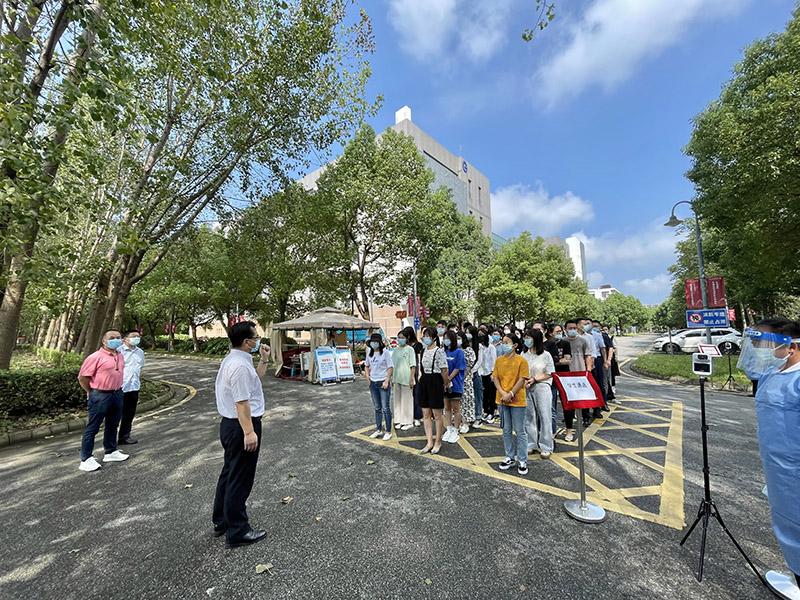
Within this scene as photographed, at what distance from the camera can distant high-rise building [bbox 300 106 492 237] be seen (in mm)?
36500

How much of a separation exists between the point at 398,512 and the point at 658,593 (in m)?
2.08

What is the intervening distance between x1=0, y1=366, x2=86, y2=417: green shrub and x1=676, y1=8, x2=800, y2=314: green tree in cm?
1784

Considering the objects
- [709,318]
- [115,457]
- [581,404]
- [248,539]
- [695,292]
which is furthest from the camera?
[695,292]

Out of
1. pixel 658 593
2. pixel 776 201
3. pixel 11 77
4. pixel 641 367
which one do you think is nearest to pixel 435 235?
pixel 641 367

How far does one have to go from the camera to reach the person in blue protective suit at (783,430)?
2.11 metres

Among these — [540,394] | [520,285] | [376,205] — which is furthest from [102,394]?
[520,285]

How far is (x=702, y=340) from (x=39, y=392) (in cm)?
2803

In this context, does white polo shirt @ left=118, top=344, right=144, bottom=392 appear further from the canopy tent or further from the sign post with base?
the canopy tent

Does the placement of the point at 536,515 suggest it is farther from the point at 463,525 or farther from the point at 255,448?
the point at 255,448

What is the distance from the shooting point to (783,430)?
217cm

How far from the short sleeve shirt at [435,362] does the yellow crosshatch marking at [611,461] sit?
123 cm

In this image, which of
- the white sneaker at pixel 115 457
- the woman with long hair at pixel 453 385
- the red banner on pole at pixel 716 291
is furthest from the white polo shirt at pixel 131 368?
the red banner on pole at pixel 716 291

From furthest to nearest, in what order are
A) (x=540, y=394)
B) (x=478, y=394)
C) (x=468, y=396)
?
(x=478, y=394)
(x=468, y=396)
(x=540, y=394)

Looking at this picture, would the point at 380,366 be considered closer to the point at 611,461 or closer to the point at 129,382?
the point at 611,461
